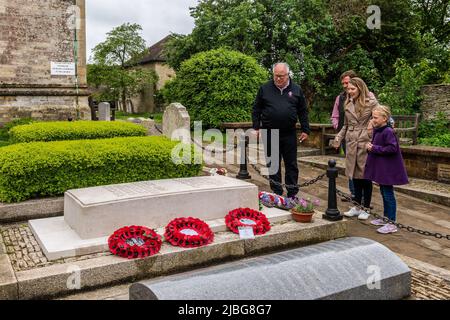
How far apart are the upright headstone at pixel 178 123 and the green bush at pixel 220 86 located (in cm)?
366

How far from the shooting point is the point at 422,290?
400cm

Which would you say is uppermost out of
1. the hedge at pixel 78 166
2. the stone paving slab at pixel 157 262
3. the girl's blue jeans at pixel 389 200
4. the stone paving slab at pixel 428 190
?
the hedge at pixel 78 166

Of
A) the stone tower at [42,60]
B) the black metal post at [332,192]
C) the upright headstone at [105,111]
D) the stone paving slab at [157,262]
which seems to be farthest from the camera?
the upright headstone at [105,111]

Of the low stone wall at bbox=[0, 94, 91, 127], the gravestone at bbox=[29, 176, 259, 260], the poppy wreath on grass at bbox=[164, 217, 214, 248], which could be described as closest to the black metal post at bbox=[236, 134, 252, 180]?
the gravestone at bbox=[29, 176, 259, 260]

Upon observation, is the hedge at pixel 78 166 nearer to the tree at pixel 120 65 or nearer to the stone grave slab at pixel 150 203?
the stone grave slab at pixel 150 203

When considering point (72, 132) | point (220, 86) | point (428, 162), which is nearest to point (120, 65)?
point (220, 86)

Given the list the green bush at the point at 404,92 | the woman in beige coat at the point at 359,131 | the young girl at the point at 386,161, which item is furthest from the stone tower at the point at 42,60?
the young girl at the point at 386,161

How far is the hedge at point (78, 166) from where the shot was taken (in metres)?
5.79

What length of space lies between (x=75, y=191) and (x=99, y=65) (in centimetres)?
3476

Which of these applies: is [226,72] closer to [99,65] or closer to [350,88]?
[350,88]

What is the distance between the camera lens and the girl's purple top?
5.66 meters

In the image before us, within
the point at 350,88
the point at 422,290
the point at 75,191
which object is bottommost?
the point at 422,290

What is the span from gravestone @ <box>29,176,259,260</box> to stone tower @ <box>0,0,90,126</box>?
1323 cm

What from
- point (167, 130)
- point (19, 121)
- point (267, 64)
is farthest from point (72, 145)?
point (267, 64)
